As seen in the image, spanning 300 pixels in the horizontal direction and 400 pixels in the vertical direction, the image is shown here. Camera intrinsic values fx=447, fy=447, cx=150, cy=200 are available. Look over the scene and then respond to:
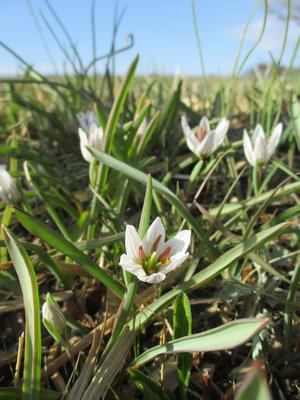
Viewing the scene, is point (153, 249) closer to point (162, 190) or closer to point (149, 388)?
point (162, 190)

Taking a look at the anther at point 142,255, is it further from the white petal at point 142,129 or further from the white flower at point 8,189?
the white petal at point 142,129

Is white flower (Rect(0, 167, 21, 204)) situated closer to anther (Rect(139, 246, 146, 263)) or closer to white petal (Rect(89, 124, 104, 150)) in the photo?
white petal (Rect(89, 124, 104, 150))

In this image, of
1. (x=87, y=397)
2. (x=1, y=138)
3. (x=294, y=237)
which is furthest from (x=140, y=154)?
(x=1, y=138)

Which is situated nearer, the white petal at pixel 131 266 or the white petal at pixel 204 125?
the white petal at pixel 131 266

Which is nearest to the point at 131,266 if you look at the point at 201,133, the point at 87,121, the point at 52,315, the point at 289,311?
the point at 52,315

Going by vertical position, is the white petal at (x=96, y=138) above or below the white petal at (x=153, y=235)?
above

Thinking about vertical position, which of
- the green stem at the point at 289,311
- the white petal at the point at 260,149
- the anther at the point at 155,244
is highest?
the white petal at the point at 260,149

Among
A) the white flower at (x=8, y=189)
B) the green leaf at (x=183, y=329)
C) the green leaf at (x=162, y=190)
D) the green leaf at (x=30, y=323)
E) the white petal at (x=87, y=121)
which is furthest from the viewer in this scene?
the white petal at (x=87, y=121)

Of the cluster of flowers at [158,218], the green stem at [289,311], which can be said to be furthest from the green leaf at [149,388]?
the green stem at [289,311]
